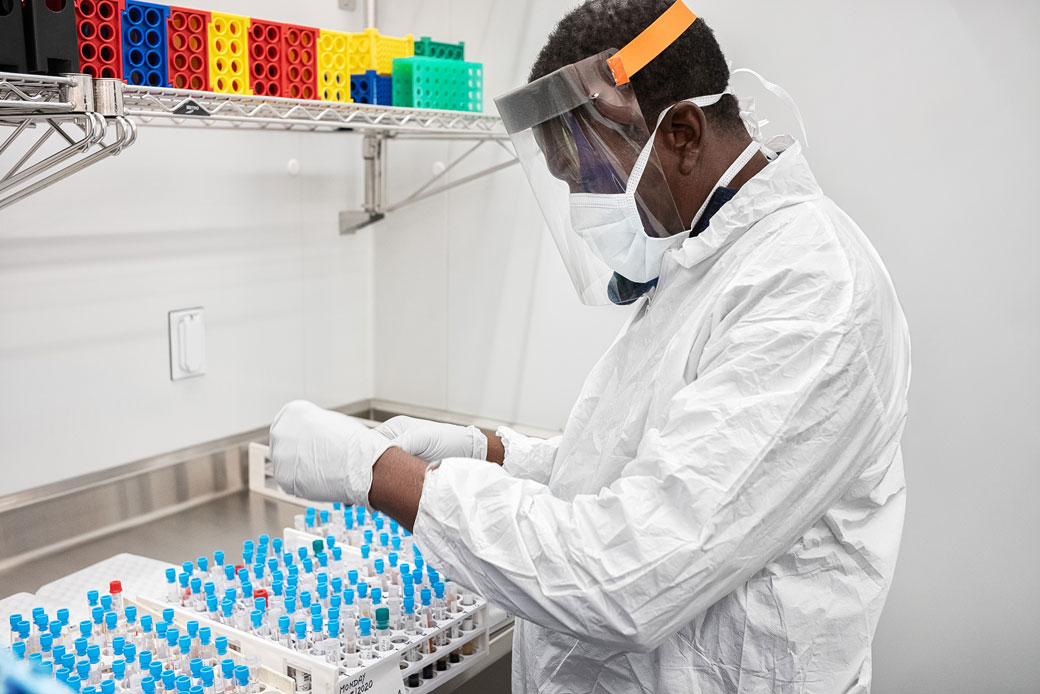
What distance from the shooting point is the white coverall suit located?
32.9 inches

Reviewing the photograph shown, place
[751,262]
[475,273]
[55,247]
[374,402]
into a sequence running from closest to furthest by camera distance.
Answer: [751,262] < [55,247] < [475,273] < [374,402]

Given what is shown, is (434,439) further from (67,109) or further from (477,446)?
(67,109)

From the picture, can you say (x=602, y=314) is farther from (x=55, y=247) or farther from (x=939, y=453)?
(x=55, y=247)

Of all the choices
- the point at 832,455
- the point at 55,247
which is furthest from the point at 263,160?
the point at 832,455

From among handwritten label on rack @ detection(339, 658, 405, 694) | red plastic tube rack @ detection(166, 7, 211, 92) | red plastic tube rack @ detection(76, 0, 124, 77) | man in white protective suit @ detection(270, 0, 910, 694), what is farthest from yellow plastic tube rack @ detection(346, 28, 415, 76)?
handwritten label on rack @ detection(339, 658, 405, 694)

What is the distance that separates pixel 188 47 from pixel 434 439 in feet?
2.42

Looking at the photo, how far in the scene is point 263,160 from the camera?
2.03m

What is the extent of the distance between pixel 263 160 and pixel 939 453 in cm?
157

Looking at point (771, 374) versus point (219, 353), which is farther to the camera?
point (219, 353)

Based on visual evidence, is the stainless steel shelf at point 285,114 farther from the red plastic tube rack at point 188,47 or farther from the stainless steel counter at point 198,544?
the stainless steel counter at point 198,544

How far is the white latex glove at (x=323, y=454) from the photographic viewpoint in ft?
3.38

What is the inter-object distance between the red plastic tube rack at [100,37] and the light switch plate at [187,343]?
65 centimetres

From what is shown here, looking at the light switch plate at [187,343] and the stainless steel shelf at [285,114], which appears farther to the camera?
the light switch plate at [187,343]

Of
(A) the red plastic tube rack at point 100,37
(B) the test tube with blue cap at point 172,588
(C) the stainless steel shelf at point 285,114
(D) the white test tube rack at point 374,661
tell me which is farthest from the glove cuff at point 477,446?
(A) the red plastic tube rack at point 100,37
